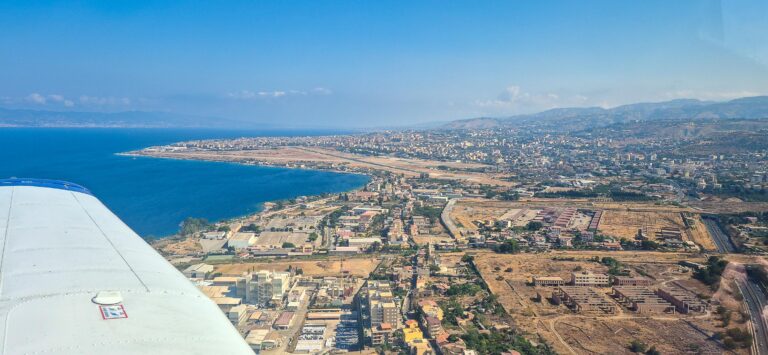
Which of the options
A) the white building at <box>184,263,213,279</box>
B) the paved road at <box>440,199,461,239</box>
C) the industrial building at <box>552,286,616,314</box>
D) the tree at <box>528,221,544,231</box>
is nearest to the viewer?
the industrial building at <box>552,286,616,314</box>

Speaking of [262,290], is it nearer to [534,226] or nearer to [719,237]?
[534,226]

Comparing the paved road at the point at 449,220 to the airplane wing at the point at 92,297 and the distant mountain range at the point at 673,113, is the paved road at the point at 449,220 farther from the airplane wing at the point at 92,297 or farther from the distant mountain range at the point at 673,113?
the distant mountain range at the point at 673,113

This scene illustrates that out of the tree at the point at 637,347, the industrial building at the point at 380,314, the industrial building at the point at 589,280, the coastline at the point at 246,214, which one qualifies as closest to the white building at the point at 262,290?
the industrial building at the point at 380,314

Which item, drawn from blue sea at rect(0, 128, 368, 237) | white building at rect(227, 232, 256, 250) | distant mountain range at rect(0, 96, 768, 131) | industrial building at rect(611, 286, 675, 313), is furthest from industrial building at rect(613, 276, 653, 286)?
distant mountain range at rect(0, 96, 768, 131)

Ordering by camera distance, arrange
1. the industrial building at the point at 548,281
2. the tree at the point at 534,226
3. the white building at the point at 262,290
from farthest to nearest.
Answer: the tree at the point at 534,226, the industrial building at the point at 548,281, the white building at the point at 262,290

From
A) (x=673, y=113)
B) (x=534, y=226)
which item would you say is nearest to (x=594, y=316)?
(x=534, y=226)

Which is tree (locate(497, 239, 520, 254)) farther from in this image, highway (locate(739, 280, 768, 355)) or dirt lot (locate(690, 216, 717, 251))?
highway (locate(739, 280, 768, 355))
